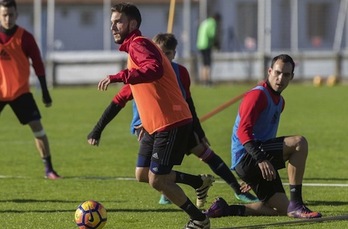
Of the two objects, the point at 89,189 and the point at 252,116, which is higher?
the point at 252,116

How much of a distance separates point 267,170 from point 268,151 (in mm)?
563

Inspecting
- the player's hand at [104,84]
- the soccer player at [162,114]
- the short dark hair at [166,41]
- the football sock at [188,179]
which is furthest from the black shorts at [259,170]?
the player's hand at [104,84]

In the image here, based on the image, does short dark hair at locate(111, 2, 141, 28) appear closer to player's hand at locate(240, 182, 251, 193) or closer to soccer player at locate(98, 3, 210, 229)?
soccer player at locate(98, 3, 210, 229)

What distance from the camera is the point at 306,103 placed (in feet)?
86.8

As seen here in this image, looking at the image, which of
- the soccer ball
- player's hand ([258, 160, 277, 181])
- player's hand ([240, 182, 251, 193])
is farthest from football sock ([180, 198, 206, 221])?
player's hand ([240, 182, 251, 193])

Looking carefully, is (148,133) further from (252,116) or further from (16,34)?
(16,34)

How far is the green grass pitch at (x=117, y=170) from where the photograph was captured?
33.0 ft

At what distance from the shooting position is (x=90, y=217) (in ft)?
29.7

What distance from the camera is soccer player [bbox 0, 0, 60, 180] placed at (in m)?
13.4

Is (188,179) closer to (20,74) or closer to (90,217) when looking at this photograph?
(90,217)

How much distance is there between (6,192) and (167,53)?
2784mm

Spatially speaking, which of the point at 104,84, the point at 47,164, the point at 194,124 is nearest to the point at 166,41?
the point at 194,124

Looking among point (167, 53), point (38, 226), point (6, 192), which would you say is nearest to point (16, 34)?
point (6, 192)

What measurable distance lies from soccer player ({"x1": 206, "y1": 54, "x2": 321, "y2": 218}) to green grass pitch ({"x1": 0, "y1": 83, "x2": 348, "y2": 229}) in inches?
6.2
